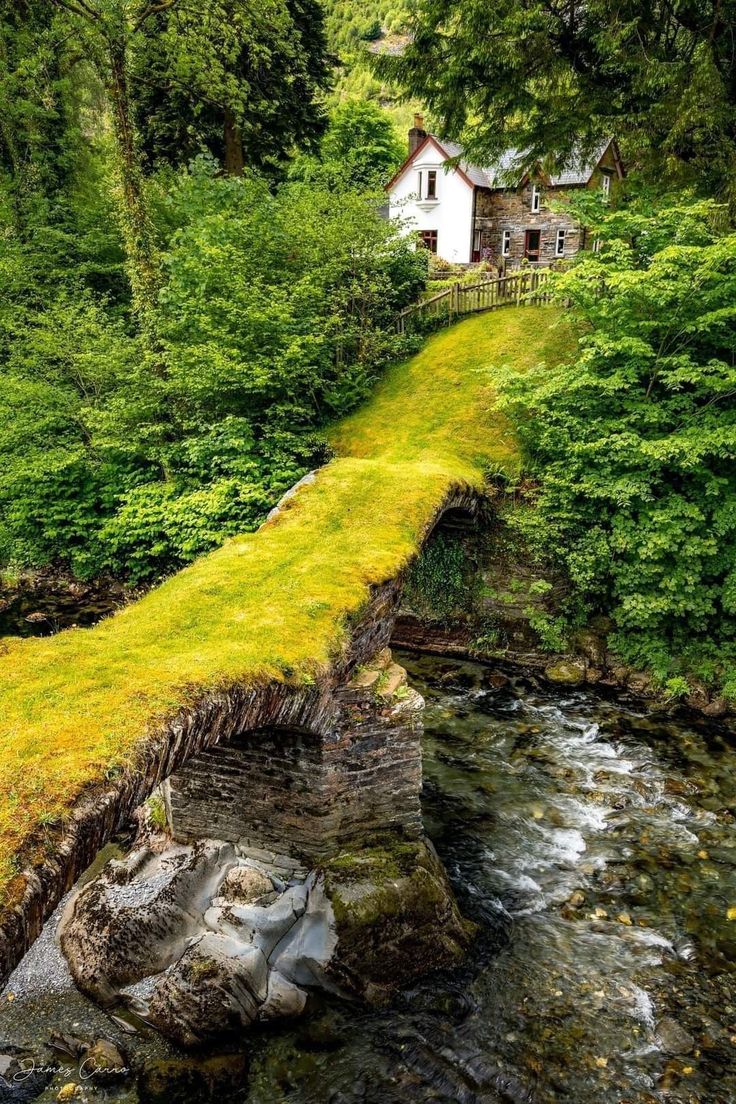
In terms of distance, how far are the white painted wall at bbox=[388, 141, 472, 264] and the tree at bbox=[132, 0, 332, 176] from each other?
10294 mm

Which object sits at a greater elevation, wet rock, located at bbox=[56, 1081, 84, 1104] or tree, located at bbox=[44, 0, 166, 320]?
tree, located at bbox=[44, 0, 166, 320]

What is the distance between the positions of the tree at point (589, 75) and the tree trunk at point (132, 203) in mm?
6344

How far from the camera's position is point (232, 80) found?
18.6 metres

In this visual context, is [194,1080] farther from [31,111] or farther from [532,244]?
[532,244]

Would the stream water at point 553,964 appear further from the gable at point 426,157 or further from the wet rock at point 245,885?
the gable at point 426,157

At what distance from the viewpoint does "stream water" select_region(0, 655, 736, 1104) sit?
6145 mm

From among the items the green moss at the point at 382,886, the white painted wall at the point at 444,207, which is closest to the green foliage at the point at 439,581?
the green moss at the point at 382,886

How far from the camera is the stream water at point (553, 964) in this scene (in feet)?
20.2

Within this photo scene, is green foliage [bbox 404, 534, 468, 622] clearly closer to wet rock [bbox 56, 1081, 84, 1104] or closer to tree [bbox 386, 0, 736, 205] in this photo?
tree [bbox 386, 0, 736, 205]

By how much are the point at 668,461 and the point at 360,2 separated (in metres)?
160

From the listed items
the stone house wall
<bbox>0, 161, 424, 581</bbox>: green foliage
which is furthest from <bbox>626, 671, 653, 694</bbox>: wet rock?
the stone house wall

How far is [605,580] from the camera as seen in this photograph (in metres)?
13.8

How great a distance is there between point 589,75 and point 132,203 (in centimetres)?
1094

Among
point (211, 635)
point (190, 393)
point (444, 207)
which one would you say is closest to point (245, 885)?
point (211, 635)
